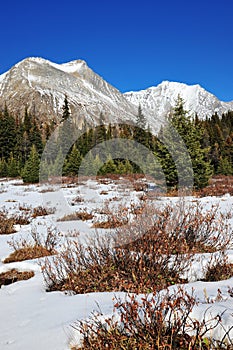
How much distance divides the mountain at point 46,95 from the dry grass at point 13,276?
314 ft

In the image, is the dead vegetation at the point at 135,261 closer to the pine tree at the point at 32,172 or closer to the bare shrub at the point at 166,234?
the bare shrub at the point at 166,234

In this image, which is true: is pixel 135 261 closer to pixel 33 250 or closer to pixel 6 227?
pixel 33 250

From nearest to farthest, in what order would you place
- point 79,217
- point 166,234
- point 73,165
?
point 166,234
point 79,217
point 73,165

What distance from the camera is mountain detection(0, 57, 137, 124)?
11981 centimetres

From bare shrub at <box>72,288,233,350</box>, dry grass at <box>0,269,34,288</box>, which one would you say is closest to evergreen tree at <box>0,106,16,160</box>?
dry grass at <box>0,269,34,288</box>

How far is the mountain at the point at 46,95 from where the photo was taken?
11981cm

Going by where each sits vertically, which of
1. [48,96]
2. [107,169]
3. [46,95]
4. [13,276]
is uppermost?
[46,95]

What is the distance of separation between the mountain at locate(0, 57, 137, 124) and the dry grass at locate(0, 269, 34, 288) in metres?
95.6

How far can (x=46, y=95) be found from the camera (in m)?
128

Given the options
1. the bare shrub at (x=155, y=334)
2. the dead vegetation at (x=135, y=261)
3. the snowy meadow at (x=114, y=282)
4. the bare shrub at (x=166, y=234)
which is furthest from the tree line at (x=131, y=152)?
the bare shrub at (x=155, y=334)

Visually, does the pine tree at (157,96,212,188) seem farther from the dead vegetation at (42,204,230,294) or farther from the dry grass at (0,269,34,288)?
the dry grass at (0,269,34,288)

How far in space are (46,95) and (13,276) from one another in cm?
13310

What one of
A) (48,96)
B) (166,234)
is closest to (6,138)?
(166,234)

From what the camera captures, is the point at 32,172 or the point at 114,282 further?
the point at 32,172
